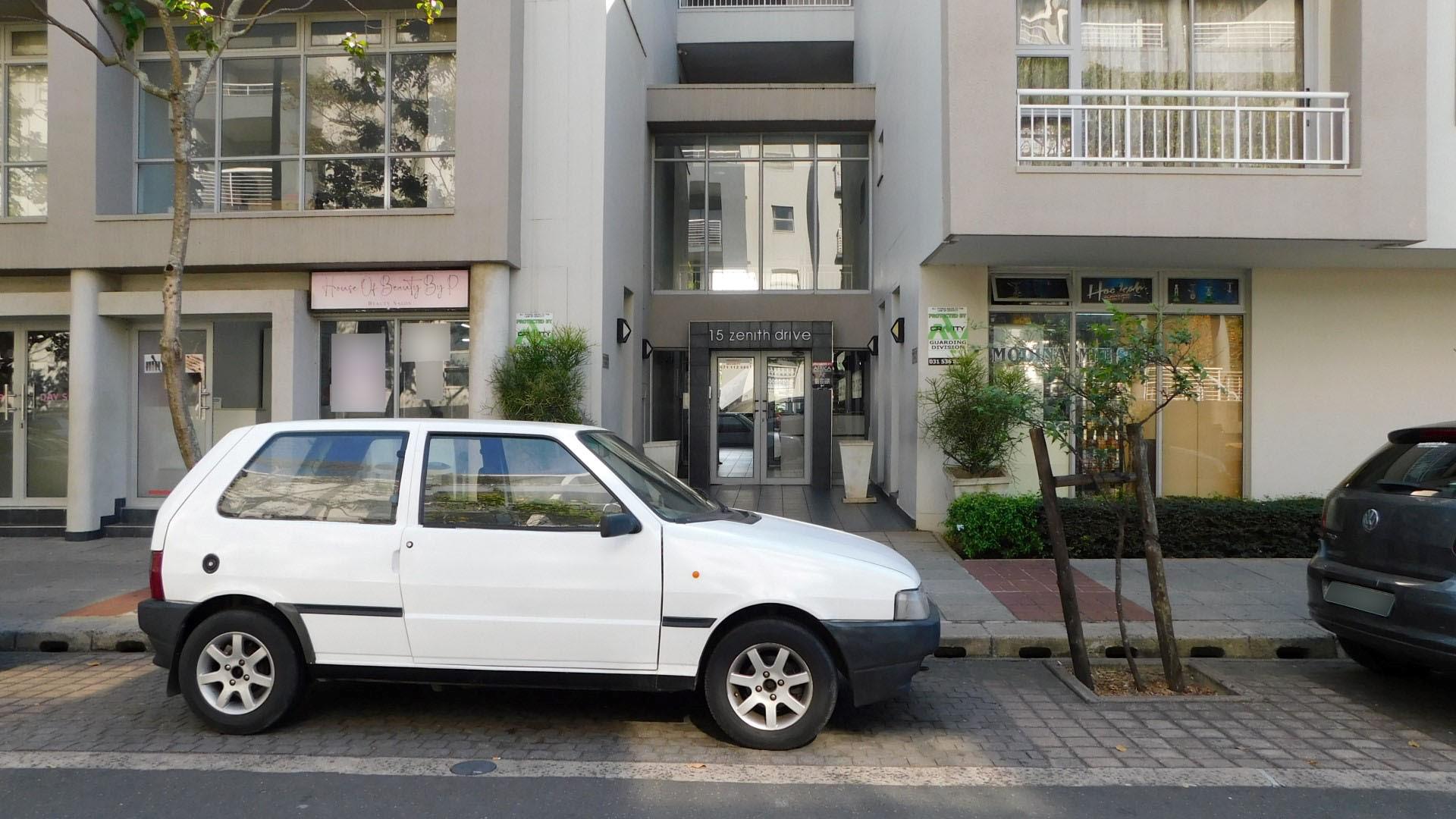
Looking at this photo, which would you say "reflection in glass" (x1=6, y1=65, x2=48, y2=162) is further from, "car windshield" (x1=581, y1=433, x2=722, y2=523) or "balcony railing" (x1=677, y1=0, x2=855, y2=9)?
"balcony railing" (x1=677, y1=0, x2=855, y2=9)

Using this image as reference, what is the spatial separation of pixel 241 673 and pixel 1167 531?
8.60 m

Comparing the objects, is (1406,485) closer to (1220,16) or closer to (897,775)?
(897,775)

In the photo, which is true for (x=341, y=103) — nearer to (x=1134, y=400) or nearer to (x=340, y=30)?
(x=340, y=30)

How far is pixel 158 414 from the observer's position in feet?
37.9

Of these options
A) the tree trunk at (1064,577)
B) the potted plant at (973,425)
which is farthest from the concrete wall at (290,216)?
the tree trunk at (1064,577)

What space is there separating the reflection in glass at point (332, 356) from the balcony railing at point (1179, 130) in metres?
7.89

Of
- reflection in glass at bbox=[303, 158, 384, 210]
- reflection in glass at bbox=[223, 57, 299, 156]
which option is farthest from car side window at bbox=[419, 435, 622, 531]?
reflection in glass at bbox=[223, 57, 299, 156]

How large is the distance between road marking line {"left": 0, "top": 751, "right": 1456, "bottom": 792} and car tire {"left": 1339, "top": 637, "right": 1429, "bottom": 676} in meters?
1.65

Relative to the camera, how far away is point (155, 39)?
1166 centimetres

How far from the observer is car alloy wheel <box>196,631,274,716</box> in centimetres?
480

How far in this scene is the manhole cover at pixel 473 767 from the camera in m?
4.35

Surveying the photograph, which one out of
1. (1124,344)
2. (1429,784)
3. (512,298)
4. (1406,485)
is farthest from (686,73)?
(1429,784)

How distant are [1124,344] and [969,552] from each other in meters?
3.98

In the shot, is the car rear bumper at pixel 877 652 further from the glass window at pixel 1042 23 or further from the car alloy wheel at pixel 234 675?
the glass window at pixel 1042 23
